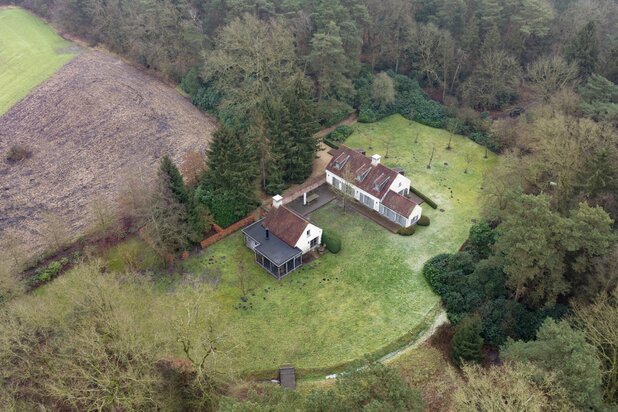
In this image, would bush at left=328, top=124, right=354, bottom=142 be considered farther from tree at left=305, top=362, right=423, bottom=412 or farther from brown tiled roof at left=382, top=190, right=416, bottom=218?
tree at left=305, top=362, right=423, bottom=412

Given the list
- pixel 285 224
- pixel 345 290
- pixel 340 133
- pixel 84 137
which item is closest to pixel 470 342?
pixel 345 290

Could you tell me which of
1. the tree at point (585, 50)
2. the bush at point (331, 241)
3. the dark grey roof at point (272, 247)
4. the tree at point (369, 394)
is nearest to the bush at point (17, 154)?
the dark grey roof at point (272, 247)

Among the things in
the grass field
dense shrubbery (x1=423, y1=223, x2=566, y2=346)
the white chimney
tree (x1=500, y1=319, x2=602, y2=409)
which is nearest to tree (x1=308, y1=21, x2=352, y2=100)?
the grass field

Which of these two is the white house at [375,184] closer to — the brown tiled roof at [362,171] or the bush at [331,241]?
the brown tiled roof at [362,171]

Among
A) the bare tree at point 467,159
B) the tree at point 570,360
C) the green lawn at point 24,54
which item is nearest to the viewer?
the tree at point 570,360

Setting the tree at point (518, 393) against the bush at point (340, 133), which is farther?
the bush at point (340, 133)

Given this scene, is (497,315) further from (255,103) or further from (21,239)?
(21,239)

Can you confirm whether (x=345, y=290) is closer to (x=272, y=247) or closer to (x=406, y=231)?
A: (x=272, y=247)

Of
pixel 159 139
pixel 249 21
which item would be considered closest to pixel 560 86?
pixel 249 21
